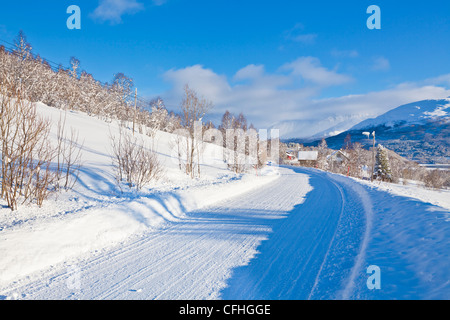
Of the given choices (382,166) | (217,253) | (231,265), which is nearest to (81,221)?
(217,253)

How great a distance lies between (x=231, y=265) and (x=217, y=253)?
568mm

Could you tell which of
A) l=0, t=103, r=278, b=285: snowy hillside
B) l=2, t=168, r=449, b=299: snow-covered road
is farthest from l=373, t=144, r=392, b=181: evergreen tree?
l=2, t=168, r=449, b=299: snow-covered road

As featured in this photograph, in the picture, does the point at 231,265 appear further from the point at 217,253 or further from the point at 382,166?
the point at 382,166

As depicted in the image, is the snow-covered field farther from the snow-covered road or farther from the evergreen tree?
the evergreen tree

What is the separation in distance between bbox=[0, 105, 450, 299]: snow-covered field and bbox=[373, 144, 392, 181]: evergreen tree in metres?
45.6

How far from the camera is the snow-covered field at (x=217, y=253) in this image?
327 cm

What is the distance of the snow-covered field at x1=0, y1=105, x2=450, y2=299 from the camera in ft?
10.7

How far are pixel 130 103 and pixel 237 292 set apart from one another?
169 feet

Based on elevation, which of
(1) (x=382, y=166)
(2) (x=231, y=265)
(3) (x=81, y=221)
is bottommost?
(1) (x=382, y=166)

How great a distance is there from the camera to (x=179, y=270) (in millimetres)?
3879

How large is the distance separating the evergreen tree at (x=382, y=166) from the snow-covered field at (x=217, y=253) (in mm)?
45597

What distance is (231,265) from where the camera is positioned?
160 inches
